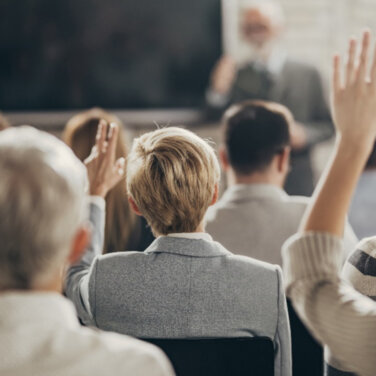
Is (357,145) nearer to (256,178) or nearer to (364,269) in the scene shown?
(364,269)

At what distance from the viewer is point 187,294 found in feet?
4.78

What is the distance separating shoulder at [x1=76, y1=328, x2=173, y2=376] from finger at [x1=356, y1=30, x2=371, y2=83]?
0.47 m

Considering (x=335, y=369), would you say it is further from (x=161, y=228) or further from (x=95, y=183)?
(x=95, y=183)

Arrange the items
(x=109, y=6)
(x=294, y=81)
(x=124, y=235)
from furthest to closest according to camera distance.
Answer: (x=109, y=6)
(x=294, y=81)
(x=124, y=235)

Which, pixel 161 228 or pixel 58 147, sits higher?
pixel 58 147

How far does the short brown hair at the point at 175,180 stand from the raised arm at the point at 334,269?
665 millimetres

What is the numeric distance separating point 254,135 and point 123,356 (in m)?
1.69

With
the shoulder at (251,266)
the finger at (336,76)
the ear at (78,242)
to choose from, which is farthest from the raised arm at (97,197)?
the finger at (336,76)

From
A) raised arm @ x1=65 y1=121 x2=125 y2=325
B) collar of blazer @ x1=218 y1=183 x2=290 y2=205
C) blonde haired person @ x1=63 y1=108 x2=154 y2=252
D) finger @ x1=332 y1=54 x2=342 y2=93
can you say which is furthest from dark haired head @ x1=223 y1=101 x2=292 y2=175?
finger @ x1=332 y1=54 x2=342 y2=93

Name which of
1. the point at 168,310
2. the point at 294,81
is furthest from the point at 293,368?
the point at 294,81

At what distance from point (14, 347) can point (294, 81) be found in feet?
12.8

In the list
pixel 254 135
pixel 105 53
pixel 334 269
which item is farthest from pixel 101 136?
pixel 105 53

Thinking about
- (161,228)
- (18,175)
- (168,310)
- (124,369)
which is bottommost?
(168,310)

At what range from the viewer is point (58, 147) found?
3.00 feet
